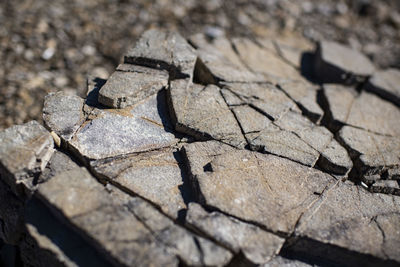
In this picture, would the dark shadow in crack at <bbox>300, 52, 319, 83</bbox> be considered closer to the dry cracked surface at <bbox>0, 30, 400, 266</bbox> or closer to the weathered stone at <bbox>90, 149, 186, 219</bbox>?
the dry cracked surface at <bbox>0, 30, 400, 266</bbox>

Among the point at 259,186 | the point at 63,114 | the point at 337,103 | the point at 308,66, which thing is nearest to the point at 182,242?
the point at 259,186

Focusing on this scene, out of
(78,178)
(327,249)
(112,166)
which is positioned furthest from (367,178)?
(78,178)

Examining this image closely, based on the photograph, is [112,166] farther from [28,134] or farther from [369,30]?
[369,30]

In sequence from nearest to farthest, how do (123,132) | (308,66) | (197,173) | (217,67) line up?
1. (197,173)
2. (123,132)
3. (217,67)
4. (308,66)

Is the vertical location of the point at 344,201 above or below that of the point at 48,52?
above

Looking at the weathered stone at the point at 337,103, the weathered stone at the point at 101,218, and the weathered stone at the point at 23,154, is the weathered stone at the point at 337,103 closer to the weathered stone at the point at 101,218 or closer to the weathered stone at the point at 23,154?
the weathered stone at the point at 101,218

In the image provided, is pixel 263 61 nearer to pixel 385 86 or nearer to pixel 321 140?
pixel 385 86
